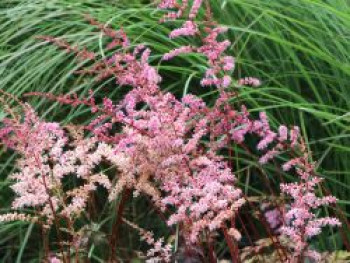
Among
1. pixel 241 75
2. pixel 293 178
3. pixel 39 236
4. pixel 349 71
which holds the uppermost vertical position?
pixel 349 71

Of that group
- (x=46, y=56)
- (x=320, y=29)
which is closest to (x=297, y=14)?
(x=320, y=29)

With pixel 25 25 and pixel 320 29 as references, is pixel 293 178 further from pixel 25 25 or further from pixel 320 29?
pixel 25 25

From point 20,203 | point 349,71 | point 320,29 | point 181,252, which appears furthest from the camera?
point 320,29

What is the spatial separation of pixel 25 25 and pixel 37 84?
18.5 inches

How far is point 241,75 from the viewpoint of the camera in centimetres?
314

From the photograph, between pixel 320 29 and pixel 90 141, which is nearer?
pixel 90 141

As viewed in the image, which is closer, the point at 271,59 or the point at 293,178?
the point at 293,178

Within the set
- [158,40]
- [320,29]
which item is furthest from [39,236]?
[320,29]

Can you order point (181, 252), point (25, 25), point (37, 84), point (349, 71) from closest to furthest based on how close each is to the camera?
point (181, 252) < point (349, 71) < point (37, 84) < point (25, 25)

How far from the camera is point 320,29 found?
307 cm

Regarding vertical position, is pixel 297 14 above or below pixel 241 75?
above

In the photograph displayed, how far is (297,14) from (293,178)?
73 centimetres

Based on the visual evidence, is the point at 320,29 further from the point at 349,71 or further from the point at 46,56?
the point at 46,56

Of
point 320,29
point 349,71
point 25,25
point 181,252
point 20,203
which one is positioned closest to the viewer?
point 20,203
